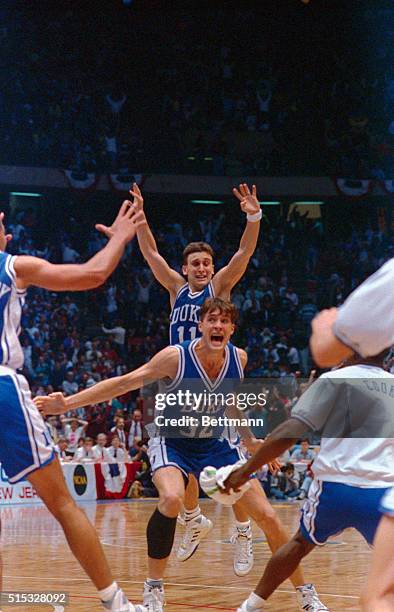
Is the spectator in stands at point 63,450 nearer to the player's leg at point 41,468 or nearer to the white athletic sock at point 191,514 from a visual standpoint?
the white athletic sock at point 191,514

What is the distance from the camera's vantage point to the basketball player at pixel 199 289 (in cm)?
816

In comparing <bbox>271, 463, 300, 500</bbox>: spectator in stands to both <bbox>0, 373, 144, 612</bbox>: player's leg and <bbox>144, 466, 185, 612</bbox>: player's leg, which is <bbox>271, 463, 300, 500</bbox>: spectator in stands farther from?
<bbox>0, 373, 144, 612</bbox>: player's leg

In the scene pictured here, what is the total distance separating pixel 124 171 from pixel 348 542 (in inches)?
673

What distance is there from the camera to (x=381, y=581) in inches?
144

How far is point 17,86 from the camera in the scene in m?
28.1

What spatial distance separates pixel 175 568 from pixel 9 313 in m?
5.34

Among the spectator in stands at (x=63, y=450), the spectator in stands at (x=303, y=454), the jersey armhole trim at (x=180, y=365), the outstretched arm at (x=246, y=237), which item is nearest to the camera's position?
the jersey armhole trim at (x=180, y=365)

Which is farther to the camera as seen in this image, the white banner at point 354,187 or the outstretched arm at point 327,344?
the white banner at point 354,187

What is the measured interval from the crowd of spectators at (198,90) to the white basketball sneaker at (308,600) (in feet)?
71.9

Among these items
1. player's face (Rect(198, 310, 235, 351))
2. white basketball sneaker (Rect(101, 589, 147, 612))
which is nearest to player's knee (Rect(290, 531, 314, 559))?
white basketball sneaker (Rect(101, 589, 147, 612))

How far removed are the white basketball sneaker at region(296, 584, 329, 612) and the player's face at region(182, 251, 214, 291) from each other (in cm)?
332

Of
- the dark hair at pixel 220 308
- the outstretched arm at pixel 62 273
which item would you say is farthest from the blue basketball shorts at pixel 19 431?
the dark hair at pixel 220 308

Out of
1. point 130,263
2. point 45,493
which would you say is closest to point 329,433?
point 45,493

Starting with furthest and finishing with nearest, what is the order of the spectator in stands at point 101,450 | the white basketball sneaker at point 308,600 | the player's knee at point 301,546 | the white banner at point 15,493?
1. the spectator in stands at point 101,450
2. the white banner at point 15,493
3. the white basketball sneaker at point 308,600
4. the player's knee at point 301,546
